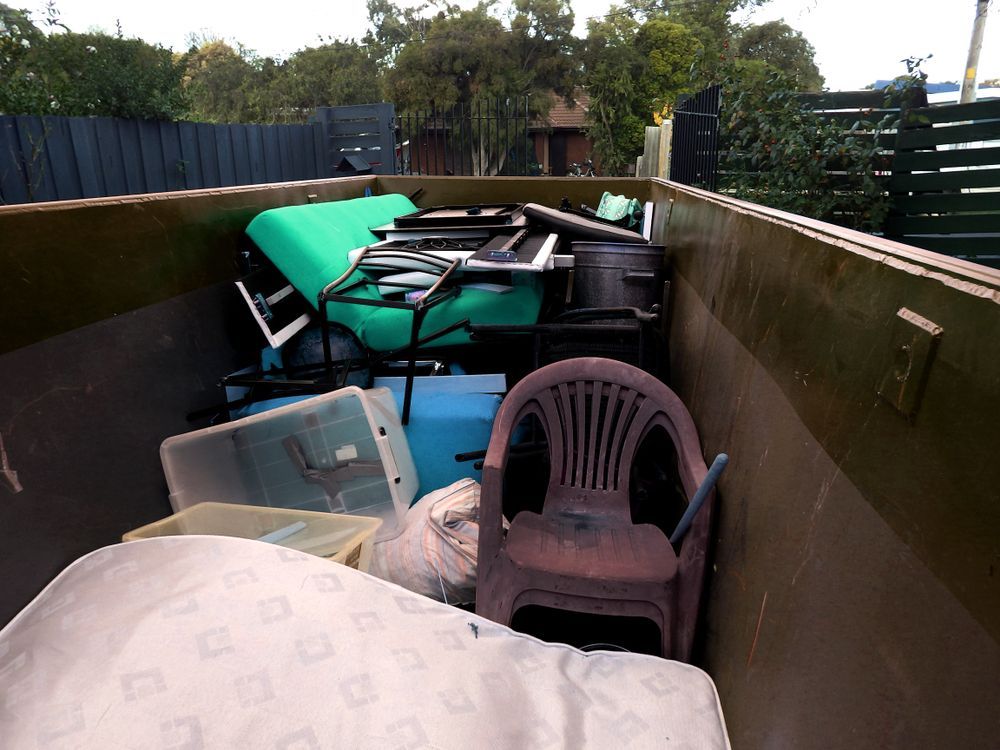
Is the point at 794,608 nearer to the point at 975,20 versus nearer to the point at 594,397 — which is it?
the point at 594,397

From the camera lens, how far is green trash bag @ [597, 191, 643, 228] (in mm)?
4383

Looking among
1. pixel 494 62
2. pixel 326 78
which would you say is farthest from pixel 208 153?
pixel 326 78

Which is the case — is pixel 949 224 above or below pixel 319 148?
below

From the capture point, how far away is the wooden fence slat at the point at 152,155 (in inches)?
269

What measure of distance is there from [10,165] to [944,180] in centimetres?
758

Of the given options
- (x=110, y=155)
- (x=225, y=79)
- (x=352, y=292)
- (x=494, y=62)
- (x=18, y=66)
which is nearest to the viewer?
(x=352, y=292)

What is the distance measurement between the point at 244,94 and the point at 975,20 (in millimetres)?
34694

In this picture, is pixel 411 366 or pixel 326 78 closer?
pixel 411 366

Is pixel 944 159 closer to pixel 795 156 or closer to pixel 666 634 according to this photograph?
pixel 795 156

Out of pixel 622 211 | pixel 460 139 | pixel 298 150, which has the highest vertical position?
pixel 460 139

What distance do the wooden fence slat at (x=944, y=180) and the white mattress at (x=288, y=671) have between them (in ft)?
16.5

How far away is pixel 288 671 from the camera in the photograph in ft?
3.79

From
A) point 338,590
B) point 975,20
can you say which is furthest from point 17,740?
point 975,20

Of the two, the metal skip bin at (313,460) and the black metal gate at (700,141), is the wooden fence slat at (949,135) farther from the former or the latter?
the metal skip bin at (313,460)
